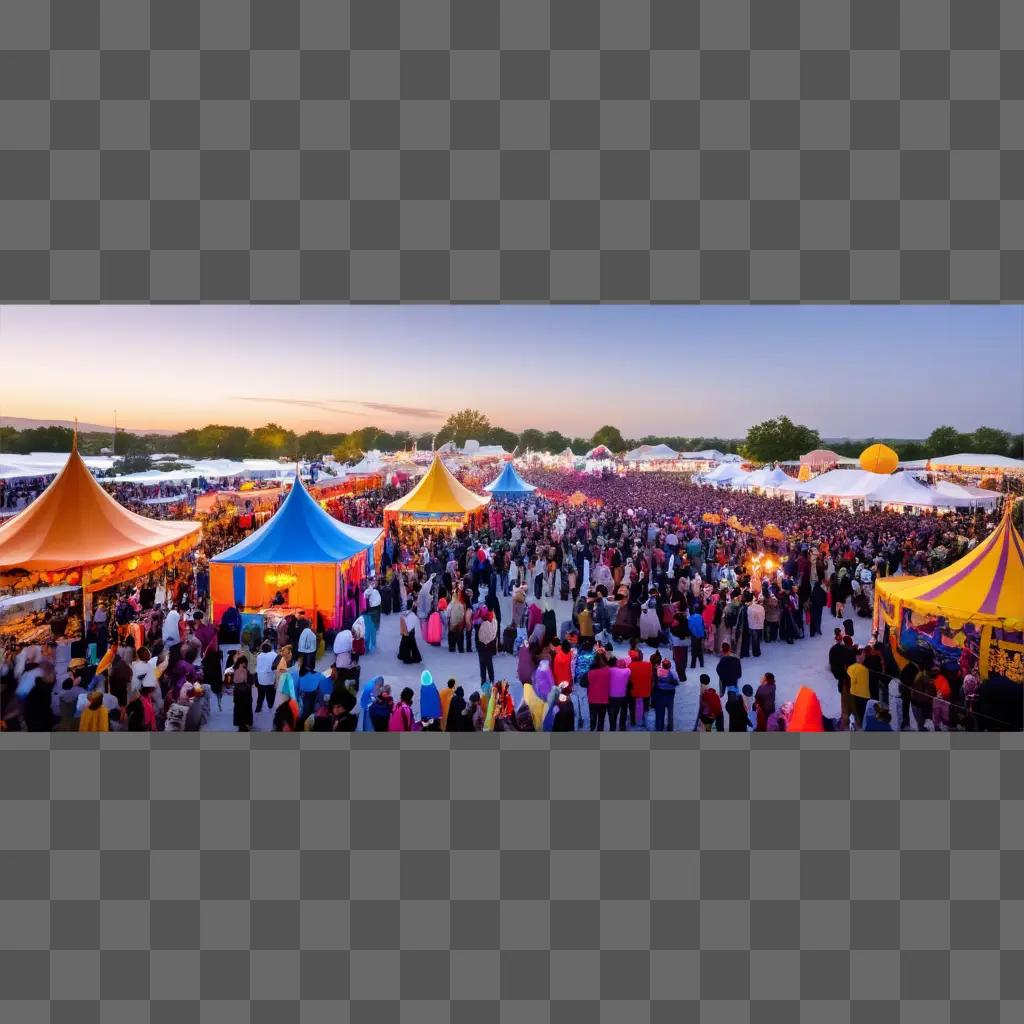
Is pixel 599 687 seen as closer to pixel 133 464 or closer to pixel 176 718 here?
pixel 176 718

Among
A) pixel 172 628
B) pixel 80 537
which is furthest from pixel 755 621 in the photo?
pixel 80 537

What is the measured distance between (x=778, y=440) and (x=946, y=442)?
2.39m

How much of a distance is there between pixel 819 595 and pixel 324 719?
6.38 metres

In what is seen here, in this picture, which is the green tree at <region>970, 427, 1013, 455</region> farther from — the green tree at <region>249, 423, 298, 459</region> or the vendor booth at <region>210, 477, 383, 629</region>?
the green tree at <region>249, 423, 298, 459</region>

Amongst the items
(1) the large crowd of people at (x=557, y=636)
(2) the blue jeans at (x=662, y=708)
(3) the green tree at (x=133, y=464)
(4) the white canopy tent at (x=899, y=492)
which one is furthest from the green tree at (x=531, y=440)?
(4) the white canopy tent at (x=899, y=492)

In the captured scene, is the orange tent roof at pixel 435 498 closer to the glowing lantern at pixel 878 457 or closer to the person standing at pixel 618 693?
the person standing at pixel 618 693

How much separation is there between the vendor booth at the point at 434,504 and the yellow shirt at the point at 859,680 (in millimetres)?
5523

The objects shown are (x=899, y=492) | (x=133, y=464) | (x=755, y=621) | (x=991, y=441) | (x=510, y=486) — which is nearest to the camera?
(x=755, y=621)

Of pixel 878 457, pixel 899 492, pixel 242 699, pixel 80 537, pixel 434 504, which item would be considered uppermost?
pixel 878 457

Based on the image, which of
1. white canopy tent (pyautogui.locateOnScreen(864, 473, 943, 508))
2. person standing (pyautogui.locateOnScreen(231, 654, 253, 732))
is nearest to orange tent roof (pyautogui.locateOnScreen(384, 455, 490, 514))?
person standing (pyautogui.locateOnScreen(231, 654, 253, 732))

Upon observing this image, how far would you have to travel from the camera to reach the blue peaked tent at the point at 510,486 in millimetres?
9461

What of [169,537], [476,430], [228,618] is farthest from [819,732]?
[169,537]

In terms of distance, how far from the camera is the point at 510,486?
32.2ft

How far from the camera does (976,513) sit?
374 inches
